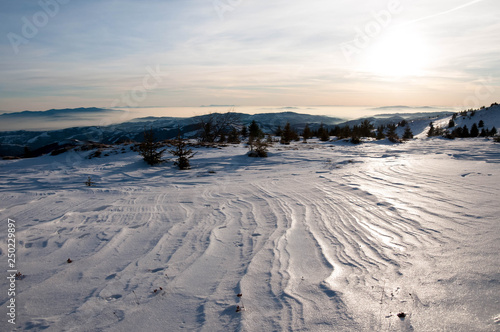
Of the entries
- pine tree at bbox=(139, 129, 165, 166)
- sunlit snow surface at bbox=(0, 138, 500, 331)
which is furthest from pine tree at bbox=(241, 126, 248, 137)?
sunlit snow surface at bbox=(0, 138, 500, 331)

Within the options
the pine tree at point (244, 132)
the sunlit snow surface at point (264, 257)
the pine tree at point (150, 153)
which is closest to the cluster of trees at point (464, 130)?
the pine tree at point (244, 132)

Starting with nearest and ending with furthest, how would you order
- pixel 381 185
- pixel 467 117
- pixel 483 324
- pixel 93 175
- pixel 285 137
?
pixel 483 324 < pixel 381 185 < pixel 93 175 < pixel 285 137 < pixel 467 117

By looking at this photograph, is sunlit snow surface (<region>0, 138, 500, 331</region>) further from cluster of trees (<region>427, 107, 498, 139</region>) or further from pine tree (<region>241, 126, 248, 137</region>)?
pine tree (<region>241, 126, 248, 137</region>)

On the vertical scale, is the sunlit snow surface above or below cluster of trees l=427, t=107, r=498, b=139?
below

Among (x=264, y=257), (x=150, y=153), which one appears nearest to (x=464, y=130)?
(x=150, y=153)

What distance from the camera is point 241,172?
7.90 metres

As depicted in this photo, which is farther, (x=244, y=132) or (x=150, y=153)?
(x=244, y=132)

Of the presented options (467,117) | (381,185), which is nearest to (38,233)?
(381,185)

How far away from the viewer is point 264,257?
108 inches

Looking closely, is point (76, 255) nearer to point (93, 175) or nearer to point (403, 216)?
point (403, 216)

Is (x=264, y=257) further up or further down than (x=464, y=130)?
further down

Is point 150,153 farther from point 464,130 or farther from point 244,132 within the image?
point 464,130

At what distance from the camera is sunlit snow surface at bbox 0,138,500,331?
1906mm

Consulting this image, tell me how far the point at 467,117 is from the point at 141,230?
3433cm
